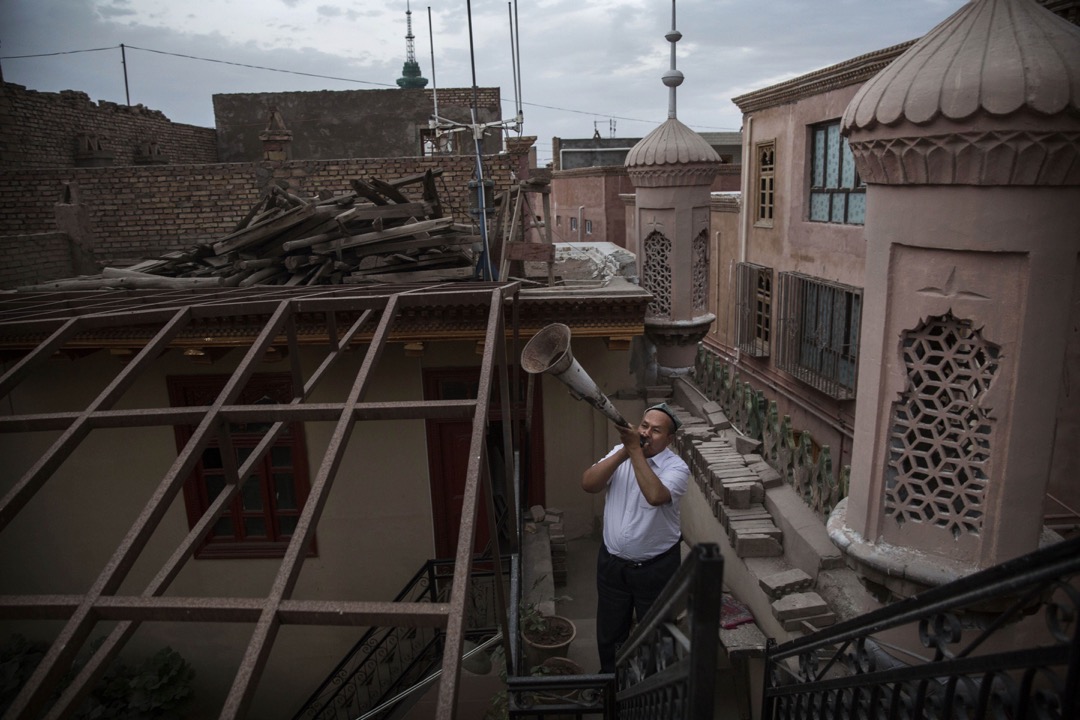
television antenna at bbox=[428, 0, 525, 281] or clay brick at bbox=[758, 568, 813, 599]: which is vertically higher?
television antenna at bbox=[428, 0, 525, 281]

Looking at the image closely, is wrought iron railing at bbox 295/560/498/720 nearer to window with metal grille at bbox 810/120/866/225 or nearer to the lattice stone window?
the lattice stone window

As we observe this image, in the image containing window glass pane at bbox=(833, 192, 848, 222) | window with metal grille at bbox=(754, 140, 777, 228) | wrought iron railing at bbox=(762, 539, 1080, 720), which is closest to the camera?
wrought iron railing at bbox=(762, 539, 1080, 720)

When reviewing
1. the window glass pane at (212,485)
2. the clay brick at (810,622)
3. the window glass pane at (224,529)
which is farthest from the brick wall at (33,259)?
the clay brick at (810,622)

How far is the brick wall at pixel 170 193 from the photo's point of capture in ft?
33.1

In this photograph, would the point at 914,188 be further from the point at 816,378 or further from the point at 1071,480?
the point at 816,378

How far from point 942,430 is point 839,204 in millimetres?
8461

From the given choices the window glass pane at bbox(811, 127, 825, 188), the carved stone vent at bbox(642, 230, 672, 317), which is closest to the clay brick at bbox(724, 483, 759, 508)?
the carved stone vent at bbox(642, 230, 672, 317)

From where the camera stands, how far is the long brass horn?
4.16 metres

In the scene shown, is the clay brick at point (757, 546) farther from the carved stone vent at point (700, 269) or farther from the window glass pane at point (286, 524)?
the window glass pane at point (286, 524)

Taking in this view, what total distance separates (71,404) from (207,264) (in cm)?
216

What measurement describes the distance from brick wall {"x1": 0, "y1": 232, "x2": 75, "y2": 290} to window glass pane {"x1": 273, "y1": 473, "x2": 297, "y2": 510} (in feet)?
12.6

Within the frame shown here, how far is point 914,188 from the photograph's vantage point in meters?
3.05

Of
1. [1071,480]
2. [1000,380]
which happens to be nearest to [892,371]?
[1000,380]

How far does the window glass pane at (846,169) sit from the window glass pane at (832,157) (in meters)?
0.12
